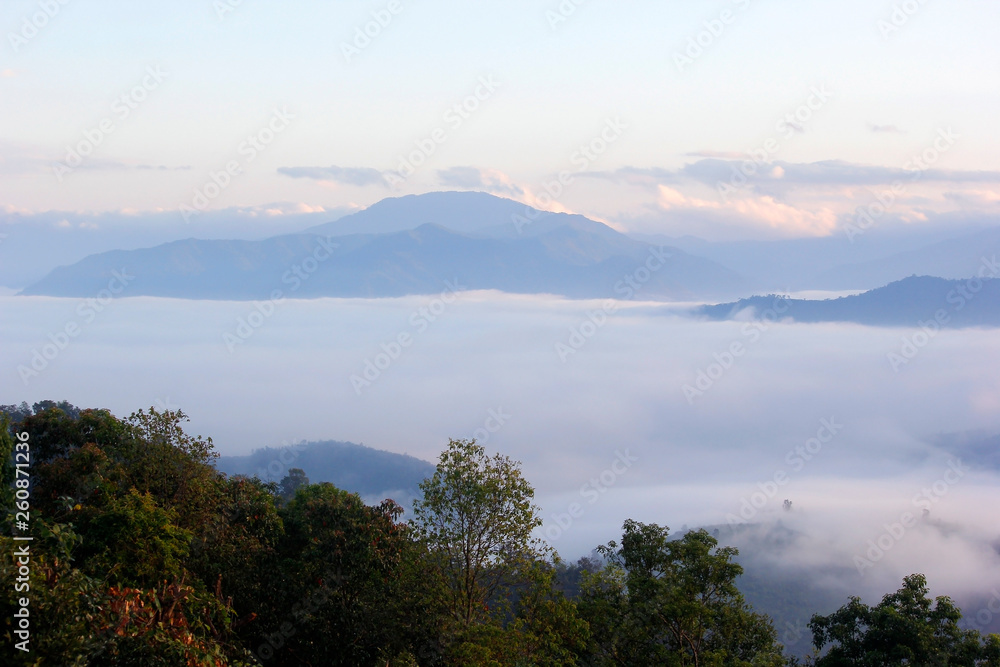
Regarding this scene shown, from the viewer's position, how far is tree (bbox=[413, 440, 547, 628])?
17.1 m

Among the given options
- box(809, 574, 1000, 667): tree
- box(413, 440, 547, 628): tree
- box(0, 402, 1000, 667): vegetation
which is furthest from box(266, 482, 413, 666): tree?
box(809, 574, 1000, 667): tree

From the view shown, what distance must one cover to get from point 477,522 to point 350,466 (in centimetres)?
14861

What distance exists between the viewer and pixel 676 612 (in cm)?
1728

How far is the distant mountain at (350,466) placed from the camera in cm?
15038

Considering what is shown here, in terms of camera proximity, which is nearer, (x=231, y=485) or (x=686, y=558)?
(x=686, y=558)

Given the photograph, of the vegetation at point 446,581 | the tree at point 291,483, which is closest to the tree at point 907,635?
the vegetation at point 446,581

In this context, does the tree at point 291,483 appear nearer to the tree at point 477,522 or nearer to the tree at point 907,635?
the tree at point 477,522

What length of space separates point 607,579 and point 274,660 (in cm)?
832

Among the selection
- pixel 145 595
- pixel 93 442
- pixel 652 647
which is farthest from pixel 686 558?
pixel 93 442

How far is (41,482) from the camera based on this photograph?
19.6m

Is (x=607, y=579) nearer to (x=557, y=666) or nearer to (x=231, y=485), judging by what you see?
(x=557, y=666)

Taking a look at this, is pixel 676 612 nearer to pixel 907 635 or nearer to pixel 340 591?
pixel 907 635

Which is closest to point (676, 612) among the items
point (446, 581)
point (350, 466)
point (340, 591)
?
point (446, 581)

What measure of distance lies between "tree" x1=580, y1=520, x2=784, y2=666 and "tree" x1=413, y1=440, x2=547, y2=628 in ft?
9.17
